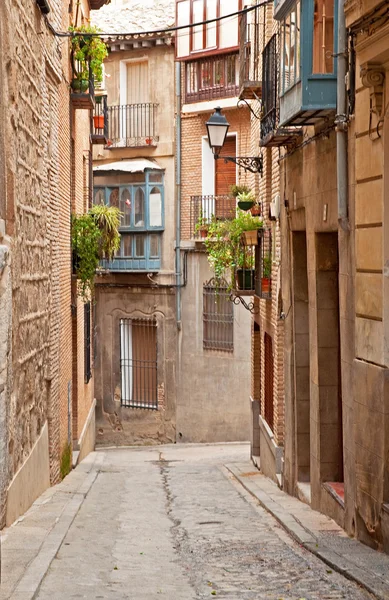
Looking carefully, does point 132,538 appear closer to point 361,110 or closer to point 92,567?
point 92,567

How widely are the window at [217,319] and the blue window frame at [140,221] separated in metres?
1.94

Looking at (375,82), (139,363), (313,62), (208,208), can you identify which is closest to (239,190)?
(208,208)

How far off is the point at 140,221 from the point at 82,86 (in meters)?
9.13

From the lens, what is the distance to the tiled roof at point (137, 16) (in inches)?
1083

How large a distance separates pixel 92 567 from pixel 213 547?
1697 millimetres

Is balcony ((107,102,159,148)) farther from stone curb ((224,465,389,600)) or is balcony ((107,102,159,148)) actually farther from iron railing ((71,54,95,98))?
stone curb ((224,465,389,600))

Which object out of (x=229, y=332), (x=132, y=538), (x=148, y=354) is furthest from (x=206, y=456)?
(x=132, y=538)

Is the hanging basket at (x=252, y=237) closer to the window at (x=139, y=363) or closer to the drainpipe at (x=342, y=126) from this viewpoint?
the drainpipe at (x=342, y=126)

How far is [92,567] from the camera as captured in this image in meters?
8.71

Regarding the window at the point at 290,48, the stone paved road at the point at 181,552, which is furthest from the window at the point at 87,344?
the window at the point at 290,48

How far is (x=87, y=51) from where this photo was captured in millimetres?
17844

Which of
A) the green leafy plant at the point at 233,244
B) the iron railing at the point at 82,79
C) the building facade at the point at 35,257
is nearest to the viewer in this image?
the building facade at the point at 35,257

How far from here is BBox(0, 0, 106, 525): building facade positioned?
9828 mm

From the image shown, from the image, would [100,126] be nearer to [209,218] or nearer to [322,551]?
[209,218]
